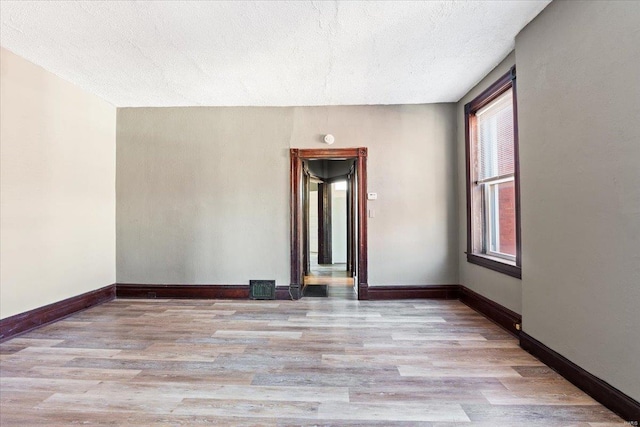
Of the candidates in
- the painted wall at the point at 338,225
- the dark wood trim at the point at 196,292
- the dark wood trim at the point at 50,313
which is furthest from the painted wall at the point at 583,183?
the painted wall at the point at 338,225

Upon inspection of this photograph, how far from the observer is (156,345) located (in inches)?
108

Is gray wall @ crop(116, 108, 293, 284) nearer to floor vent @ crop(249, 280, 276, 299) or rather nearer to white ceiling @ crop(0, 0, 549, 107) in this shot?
floor vent @ crop(249, 280, 276, 299)

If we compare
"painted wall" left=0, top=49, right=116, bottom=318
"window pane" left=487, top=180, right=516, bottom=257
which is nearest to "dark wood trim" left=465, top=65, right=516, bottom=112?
"window pane" left=487, top=180, right=516, bottom=257

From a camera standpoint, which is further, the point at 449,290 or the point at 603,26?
the point at 449,290

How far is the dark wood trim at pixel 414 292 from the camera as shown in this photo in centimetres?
424

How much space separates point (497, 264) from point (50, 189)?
4.69 m

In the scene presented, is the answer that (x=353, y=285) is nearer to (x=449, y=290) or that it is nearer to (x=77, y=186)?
(x=449, y=290)

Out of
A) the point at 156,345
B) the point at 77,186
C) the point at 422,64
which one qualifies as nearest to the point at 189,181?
the point at 77,186

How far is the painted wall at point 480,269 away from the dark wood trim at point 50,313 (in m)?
4.58

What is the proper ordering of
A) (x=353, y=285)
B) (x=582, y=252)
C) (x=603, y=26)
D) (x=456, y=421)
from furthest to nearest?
(x=353, y=285)
(x=582, y=252)
(x=603, y=26)
(x=456, y=421)

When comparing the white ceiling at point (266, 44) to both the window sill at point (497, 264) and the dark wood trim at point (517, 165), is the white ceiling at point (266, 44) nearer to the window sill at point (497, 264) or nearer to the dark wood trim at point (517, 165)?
the dark wood trim at point (517, 165)

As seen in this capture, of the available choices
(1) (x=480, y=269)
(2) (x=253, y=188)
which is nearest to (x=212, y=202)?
(2) (x=253, y=188)

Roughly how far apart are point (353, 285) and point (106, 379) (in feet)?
12.0

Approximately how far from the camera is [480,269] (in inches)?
144
